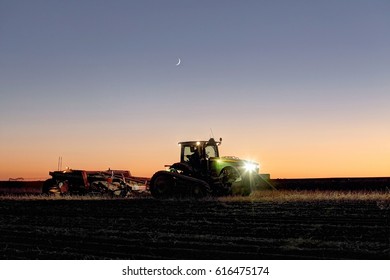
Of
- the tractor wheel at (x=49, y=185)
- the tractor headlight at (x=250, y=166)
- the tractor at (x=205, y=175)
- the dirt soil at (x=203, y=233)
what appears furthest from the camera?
the tractor wheel at (x=49, y=185)

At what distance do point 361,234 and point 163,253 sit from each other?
3.85m

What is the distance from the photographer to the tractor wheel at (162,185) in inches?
841

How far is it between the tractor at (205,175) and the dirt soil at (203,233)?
4529 mm

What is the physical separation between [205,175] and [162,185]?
1.76 metres

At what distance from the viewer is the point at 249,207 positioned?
1622cm

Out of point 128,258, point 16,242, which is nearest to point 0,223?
point 16,242

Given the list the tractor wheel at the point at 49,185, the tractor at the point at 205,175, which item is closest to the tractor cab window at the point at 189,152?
the tractor at the point at 205,175

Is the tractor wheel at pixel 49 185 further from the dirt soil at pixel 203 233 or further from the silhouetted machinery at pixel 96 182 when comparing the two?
the dirt soil at pixel 203 233

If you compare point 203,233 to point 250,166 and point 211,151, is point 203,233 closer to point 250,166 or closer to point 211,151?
point 211,151

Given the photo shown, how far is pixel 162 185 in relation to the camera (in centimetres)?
2147

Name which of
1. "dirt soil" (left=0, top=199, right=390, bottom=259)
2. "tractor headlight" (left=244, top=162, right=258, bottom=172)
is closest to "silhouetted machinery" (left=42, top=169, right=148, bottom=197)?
"tractor headlight" (left=244, top=162, right=258, bottom=172)

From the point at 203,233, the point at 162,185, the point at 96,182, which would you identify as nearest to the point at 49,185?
the point at 96,182

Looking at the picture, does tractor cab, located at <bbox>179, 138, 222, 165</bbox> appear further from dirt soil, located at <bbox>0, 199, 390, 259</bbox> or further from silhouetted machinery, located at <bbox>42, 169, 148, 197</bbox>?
dirt soil, located at <bbox>0, 199, 390, 259</bbox>

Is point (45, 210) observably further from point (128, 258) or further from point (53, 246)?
point (128, 258)
